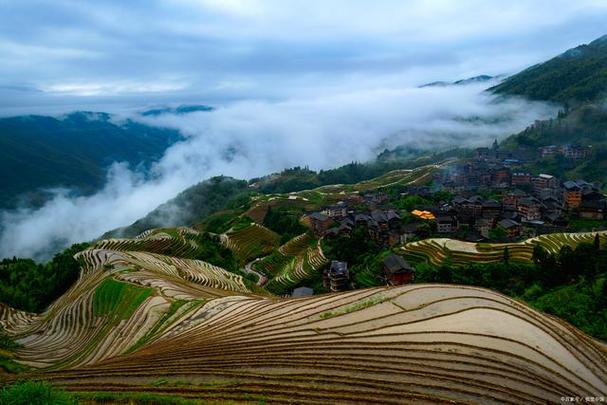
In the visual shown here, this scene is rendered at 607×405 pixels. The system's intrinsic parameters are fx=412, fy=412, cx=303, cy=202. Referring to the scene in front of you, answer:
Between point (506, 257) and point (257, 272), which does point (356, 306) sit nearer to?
point (506, 257)

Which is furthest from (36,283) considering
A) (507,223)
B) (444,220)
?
(507,223)

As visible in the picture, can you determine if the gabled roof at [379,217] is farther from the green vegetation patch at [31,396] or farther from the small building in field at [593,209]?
the green vegetation patch at [31,396]

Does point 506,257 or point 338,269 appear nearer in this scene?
point 506,257

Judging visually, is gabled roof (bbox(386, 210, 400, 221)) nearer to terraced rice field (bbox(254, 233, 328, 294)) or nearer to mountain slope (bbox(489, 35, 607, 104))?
terraced rice field (bbox(254, 233, 328, 294))

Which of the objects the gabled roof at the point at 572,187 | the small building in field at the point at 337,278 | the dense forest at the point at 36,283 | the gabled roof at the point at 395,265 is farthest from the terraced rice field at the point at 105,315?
the gabled roof at the point at 572,187

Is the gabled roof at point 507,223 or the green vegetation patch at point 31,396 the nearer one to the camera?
the green vegetation patch at point 31,396

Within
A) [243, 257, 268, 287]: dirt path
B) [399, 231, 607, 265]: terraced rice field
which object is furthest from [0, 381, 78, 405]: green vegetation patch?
[243, 257, 268, 287]: dirt path

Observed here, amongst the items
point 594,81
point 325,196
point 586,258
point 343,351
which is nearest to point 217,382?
point 343,351
